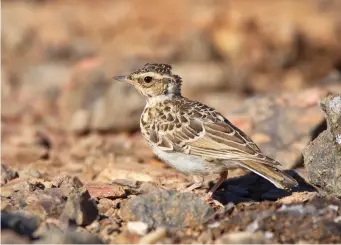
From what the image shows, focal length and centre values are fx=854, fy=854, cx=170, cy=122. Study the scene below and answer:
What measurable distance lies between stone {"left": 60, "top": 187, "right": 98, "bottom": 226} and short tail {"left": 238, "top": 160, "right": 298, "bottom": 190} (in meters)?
1.62

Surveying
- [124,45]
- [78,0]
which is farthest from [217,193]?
[78,0]

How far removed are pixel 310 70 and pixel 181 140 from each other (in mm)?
10730

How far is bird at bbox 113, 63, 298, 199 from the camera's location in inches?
332

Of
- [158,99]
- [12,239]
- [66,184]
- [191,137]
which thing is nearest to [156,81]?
[158,99]

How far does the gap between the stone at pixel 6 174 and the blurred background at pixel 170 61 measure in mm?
2057

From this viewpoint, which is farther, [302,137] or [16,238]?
[302,137]

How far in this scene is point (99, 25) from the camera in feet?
72.1

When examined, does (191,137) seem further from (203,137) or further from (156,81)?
(156,81)

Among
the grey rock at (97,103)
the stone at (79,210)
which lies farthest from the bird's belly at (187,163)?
the grey rock at (97,103)

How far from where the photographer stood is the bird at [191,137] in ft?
27.7

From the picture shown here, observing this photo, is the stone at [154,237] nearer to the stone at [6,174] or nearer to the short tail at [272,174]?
the short tail at [272,174]

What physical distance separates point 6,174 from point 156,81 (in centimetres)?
204

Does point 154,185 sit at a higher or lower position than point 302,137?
lower

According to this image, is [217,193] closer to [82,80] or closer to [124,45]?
[82,80]
